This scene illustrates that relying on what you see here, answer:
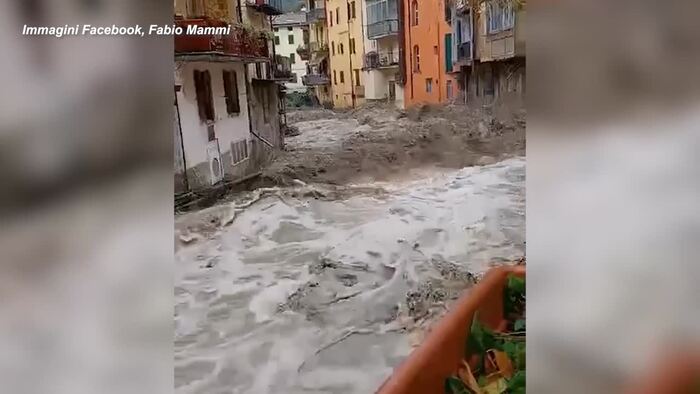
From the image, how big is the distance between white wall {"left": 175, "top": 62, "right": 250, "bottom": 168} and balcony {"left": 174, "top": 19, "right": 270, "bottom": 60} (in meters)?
0.02

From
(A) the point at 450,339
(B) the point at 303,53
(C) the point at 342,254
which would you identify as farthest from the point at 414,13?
(A) the point at 450,339

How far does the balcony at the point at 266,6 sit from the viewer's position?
121 cm

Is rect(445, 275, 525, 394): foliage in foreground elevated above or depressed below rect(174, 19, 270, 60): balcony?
below

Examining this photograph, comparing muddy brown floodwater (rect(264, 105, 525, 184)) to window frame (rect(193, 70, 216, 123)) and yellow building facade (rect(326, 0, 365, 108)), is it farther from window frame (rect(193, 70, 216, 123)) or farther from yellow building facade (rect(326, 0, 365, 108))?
window frame (rect(193, 70, 216, 123))

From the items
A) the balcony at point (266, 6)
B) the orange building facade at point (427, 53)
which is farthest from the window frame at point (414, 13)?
the balcony at point (266, 6)

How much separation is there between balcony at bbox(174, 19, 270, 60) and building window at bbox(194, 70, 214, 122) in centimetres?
3

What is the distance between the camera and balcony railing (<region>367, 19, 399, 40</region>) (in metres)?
1.23

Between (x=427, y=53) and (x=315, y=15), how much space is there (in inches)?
8.3

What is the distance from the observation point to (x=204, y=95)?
1.22 metres

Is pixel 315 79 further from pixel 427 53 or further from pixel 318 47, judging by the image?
pixel 427 53

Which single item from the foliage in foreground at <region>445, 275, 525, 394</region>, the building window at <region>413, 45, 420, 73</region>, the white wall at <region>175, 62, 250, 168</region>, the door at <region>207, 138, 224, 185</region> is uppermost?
the building window at <region>413, 45, 420, 73</region>

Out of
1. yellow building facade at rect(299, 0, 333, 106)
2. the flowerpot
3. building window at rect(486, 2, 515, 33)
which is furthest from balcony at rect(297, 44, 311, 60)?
the flowerpot

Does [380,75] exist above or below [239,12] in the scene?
below

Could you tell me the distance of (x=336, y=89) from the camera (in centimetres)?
126
